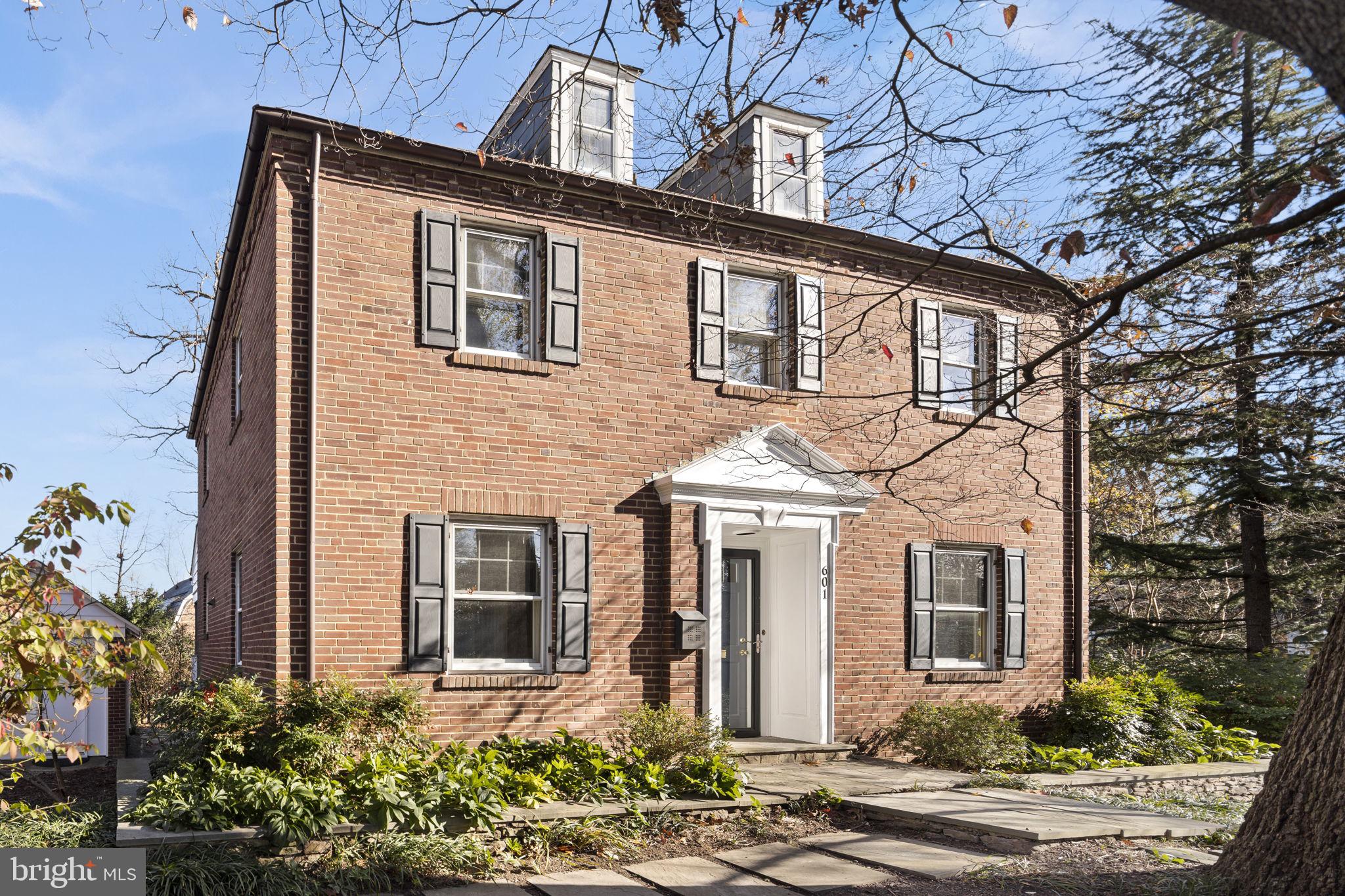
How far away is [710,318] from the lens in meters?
11.5

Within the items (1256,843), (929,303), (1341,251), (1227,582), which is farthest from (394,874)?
(1227,582)

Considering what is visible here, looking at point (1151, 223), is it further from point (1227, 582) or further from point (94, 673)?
point (94, 673)

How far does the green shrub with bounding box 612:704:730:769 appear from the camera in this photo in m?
9.46

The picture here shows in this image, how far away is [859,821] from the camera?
29.2ft

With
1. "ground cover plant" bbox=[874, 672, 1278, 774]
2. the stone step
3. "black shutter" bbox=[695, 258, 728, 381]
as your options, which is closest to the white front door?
the stone step

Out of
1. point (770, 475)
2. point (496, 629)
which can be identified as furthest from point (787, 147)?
point (496, 629)

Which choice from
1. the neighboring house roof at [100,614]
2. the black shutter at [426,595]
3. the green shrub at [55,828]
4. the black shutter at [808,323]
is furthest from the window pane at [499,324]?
the neighboring house roof at [100,614]

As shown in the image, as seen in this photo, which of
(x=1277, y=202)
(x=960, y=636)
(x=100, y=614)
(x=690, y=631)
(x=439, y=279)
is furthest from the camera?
(x=100, y=614)

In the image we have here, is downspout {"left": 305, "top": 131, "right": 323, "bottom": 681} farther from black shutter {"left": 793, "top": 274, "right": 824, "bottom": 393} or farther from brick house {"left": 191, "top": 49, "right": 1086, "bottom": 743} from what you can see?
black shutter {"left": 793, "top": 274, "right": 824, "bottom": 393}

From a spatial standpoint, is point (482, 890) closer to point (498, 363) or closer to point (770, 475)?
point (498, 363)

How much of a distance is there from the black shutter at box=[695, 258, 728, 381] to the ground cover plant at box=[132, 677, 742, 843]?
12.9 ft

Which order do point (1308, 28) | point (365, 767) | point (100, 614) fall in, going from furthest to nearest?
point (100, 614) → point (365, 767) → point (1308, 28)

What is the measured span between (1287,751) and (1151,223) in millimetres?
11491

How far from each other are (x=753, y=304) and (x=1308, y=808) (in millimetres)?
8017
